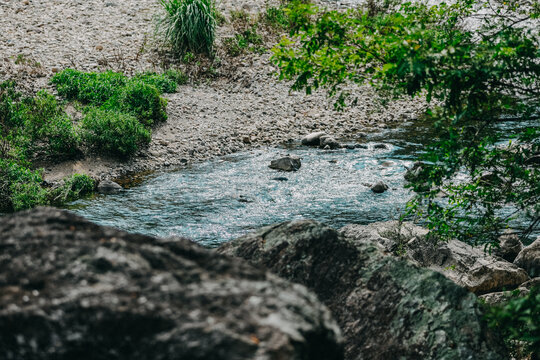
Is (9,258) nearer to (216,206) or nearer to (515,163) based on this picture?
(515,163)

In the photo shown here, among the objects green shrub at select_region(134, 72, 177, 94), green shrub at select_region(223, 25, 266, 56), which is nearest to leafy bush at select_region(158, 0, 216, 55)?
green shrub at select_region(223, 25, 266, 56)

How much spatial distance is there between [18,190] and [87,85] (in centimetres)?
463

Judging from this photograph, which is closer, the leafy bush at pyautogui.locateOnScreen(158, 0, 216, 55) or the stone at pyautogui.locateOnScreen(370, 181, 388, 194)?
the stone at pyautogui.locateOnScreen(370, 181, 388, 194)

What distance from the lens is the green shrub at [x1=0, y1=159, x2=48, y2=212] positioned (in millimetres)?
8438

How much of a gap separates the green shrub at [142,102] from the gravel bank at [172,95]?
0.38 metres

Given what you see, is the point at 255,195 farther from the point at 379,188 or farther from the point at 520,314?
the point at 520,314

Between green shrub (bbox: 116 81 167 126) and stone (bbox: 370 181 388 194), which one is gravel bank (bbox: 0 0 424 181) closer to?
green shrub (bbox: 116 81 167 126)

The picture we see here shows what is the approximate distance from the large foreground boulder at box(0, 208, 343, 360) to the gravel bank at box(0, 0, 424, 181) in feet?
29.3

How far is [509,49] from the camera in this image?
330 cm

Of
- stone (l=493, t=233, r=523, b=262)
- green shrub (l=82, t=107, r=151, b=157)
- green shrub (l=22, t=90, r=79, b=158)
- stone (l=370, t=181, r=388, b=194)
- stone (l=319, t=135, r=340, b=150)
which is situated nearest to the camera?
stone (l=493, t=233, r=523, b=262)

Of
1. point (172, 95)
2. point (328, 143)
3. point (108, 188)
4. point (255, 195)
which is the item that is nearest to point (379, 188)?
point (255, 195)

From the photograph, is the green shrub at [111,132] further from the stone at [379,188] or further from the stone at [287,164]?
the stone at [379,188]

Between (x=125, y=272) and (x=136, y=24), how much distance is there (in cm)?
1682

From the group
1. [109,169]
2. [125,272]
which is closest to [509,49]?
[125,272]
